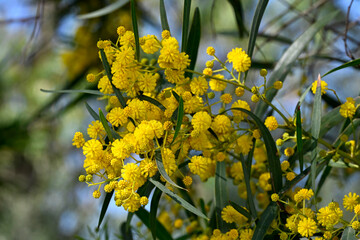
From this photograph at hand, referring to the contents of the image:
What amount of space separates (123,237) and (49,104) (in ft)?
2.22

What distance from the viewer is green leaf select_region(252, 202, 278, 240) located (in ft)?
2.01

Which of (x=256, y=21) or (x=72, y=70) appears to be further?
(x=72, y=70)

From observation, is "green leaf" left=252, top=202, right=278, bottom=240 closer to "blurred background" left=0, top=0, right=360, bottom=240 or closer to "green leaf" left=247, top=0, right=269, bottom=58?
"green leaf" left=247, top=0, right=269, bottom=58

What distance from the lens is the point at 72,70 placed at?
5.56 ft

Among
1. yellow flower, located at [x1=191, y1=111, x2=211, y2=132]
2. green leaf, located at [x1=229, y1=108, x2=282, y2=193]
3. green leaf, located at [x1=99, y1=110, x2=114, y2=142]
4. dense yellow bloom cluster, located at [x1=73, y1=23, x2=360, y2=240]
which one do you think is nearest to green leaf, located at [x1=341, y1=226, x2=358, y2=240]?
dense yellow bloom cluster, located at [x1=73, y1=23, x2=360, y2=240]

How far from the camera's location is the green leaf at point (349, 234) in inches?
21.7

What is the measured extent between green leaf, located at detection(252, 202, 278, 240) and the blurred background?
43 cm

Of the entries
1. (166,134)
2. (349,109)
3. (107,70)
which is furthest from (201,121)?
(349,109)

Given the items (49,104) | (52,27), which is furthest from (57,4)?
(49,104)

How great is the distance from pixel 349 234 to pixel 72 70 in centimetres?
137

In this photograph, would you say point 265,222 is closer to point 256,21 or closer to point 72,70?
point 256,21

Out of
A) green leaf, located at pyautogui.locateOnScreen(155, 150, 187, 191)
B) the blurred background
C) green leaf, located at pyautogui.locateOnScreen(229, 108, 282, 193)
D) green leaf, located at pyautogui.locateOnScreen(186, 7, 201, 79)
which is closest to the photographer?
green leaf, located at pyautogui.locateOnScreen(155, 150, 187, 191)

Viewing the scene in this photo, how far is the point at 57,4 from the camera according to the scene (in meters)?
1.72

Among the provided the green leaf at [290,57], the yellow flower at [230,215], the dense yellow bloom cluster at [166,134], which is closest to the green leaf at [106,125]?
the dense yellow bloom cluster at [166,134]
